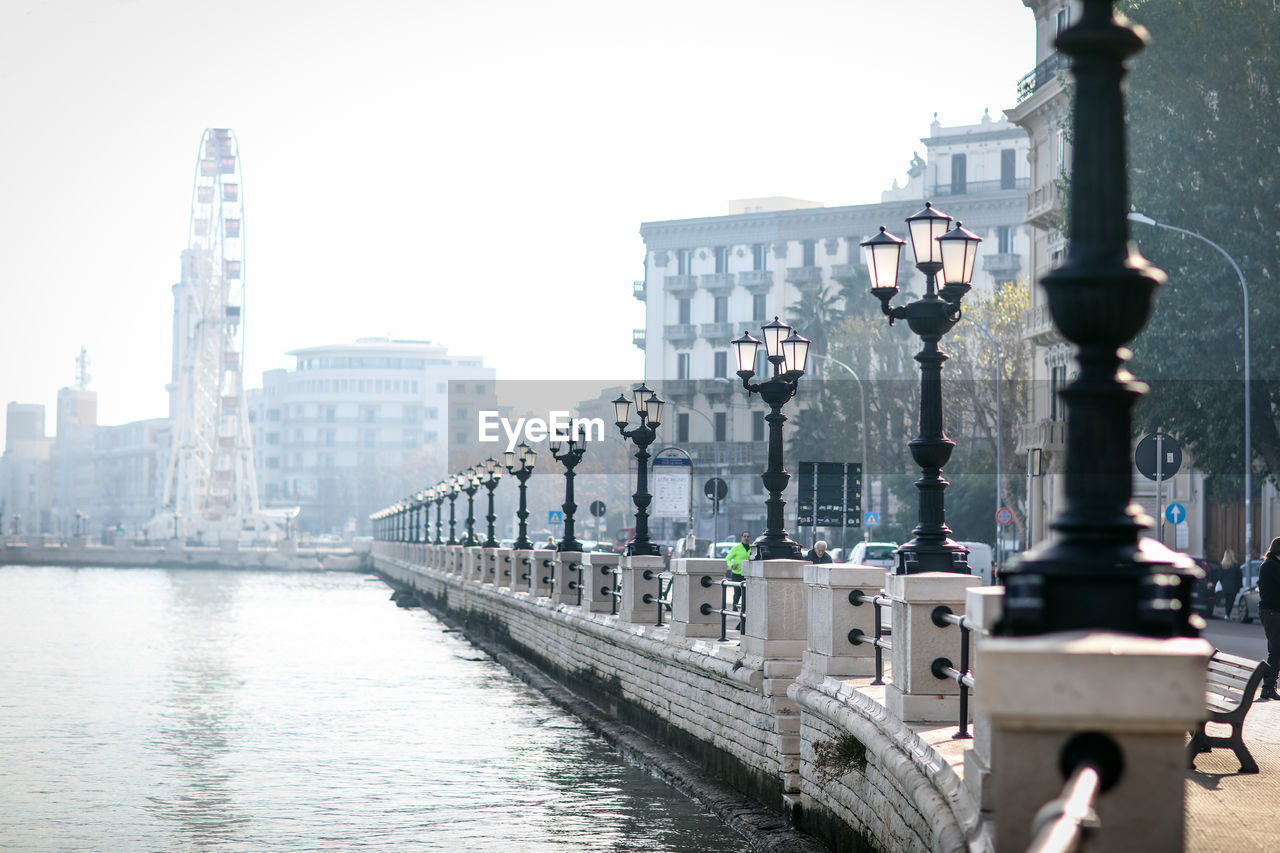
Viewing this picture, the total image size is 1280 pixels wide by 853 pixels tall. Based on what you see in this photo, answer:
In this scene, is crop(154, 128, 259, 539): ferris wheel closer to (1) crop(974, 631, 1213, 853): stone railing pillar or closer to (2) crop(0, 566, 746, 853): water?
(2) crop(0, 566, 746, 853): water

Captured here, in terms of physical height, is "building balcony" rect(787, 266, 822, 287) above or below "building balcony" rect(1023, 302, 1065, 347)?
above

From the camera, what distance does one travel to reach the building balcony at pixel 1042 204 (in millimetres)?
49938

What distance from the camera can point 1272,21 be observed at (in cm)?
3334

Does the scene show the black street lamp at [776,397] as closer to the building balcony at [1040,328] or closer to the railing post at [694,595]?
the railing post at [694,595]

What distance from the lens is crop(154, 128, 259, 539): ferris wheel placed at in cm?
11550

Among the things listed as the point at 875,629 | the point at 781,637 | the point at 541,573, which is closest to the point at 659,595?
the point at 781,637

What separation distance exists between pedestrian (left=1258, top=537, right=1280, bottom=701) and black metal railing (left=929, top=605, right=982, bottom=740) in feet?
21.5

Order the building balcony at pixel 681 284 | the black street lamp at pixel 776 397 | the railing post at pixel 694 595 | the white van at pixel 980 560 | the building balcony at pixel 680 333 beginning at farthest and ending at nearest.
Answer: the building balcony at pixel 680 333, the building balcony at pixel 681 284, the white van at pixel 980 560, the railing post at pixel 694 595, the black street lamp at pixel 776 397

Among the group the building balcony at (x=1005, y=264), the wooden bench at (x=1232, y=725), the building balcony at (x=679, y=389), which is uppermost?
the building balcony at (x=1005, y=264)

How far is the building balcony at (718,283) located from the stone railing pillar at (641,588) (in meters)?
73.3

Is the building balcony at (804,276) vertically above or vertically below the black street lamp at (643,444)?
above

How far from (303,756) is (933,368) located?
12.3 meters

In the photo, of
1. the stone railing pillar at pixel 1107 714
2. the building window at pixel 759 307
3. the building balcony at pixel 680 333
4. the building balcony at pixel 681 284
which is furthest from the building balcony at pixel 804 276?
the stone railing pillar at pixel 1107 714

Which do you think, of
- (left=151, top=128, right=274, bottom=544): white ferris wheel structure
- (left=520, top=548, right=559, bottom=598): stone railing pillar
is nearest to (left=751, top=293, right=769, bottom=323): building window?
(left=151, top=128, right=274, bottom=544): white ferris wheel structure
